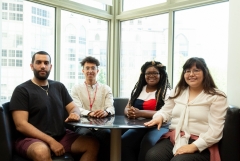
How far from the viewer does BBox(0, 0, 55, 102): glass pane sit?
2.84 meters

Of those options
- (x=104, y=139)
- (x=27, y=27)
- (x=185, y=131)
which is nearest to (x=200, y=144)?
(x=185, y=131)

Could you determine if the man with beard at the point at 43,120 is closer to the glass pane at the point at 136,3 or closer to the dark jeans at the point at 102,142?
the dark jeans at the point at 102,142

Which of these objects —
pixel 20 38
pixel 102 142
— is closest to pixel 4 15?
pixel 20 38

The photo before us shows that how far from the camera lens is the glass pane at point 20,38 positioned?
9.32ft

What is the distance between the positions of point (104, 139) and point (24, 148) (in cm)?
93

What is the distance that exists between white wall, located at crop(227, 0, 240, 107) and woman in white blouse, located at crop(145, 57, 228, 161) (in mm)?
251

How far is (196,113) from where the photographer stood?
6.53 ft

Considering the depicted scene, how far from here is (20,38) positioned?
2.99 meters

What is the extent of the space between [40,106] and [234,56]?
1.82 metres

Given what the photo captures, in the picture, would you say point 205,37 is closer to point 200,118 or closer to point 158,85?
point 158,85

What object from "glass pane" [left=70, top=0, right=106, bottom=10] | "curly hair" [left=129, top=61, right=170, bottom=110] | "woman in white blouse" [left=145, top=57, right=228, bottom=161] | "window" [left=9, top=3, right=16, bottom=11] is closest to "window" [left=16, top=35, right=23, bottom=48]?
"window" [left=9, top=3, right=16, bottom=11]

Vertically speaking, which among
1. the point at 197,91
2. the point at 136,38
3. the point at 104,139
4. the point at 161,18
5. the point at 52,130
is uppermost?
the point at 161,18

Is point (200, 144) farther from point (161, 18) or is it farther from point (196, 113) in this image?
point (161, 18)

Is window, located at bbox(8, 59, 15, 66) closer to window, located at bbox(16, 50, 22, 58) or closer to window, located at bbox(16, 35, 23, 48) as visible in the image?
window, located at bbox(16, 50, 22, 58)
